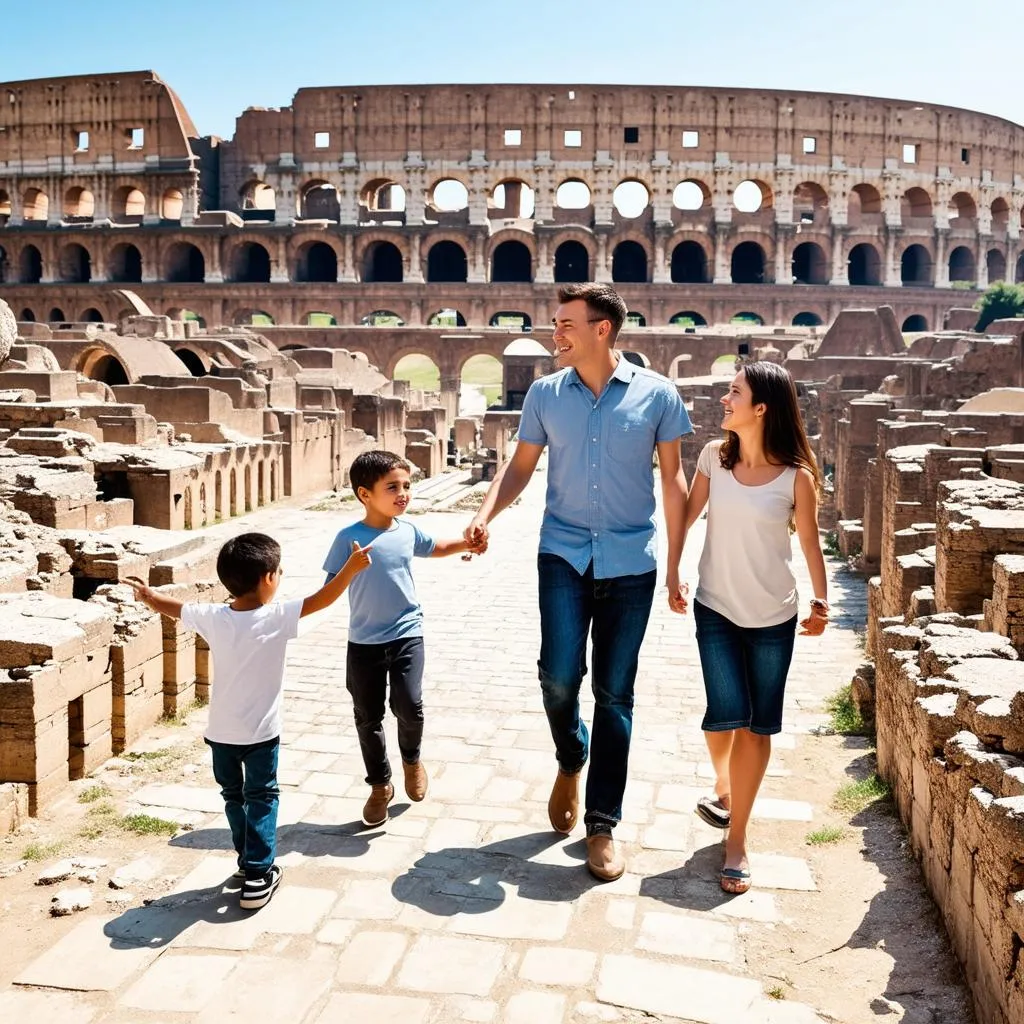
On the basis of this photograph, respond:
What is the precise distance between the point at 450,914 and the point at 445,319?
47.3 meters

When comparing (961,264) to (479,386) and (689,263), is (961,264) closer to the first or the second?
(689,263)

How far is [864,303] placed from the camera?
43.8 meters

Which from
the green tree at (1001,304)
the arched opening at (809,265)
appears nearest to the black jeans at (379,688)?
the green tree at (1001,304)

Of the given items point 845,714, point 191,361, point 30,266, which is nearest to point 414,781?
point 845,714

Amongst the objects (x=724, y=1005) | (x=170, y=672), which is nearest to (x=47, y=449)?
(x=170, y=672)

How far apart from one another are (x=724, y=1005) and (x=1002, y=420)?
855 centimetres

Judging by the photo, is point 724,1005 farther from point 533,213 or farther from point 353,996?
point 533,213

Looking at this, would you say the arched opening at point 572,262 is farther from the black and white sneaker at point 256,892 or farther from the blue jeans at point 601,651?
the black and white sneaker at point 256,892

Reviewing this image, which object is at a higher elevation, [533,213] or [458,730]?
[533,213]

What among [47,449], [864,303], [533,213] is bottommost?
[47,449]

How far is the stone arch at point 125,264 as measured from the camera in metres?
46.6

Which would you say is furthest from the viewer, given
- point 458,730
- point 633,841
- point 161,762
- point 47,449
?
point 47,449

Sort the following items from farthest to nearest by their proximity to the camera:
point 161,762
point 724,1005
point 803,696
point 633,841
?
point 803,696 → point 161,762 → point 633,841 → point 724,1005

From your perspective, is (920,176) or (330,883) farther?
(920,176)
